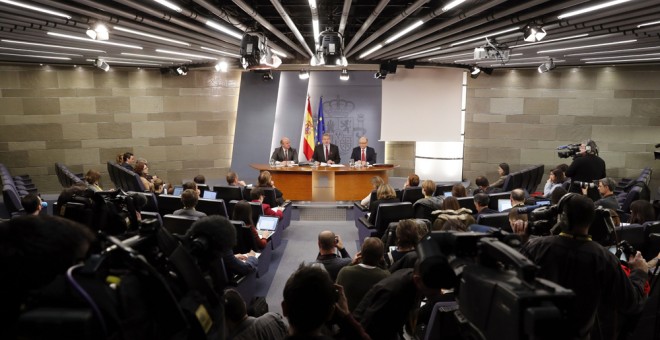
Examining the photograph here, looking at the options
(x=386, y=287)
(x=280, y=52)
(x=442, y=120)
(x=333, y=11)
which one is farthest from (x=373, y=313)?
(x=442, y=120)

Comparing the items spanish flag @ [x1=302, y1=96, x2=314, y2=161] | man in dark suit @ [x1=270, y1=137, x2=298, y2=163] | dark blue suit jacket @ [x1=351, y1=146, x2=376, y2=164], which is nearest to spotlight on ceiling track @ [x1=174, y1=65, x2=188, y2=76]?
spanish flag @ [x1=302, y1=96, x2=314, y2=161]

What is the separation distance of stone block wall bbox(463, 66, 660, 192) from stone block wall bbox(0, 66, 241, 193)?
260 inches

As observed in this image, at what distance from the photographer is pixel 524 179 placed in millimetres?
8375

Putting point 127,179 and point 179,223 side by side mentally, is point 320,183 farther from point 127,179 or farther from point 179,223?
point 179,223

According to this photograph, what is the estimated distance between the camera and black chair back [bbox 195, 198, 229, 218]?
514 cm

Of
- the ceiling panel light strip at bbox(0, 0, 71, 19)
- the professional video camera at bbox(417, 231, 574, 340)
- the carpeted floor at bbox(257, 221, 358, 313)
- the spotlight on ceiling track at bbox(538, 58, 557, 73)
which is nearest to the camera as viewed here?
the professional video camera at bbox(417, 231, 574, 340)

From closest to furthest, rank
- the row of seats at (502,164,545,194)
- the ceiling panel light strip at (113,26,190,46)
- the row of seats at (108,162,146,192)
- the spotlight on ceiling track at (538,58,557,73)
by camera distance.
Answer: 1. the ceiling panel light strip at (113,26,190,46)
2. the row of seats at (108,162,146,192)
3. the row of seats at (502,164,545,194)
4. the spotlight on ceiling track at (538,58,557,73)

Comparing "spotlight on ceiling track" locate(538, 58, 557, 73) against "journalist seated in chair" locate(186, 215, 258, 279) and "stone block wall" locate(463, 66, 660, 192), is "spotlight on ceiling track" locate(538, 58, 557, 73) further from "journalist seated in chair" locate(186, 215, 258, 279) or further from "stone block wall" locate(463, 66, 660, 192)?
"journalist seated in chair" locate(186, 215, 258, 279)

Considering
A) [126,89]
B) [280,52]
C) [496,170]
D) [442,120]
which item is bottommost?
[496,170]

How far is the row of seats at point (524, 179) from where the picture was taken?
307 inches

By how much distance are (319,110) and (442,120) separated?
322 cm

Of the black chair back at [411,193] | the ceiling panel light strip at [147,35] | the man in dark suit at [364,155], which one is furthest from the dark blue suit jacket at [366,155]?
the ceiling panel light strip at [147,35]

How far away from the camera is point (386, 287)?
203 centimetres

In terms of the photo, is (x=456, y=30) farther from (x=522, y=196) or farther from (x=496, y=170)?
(x=496, y=170)
